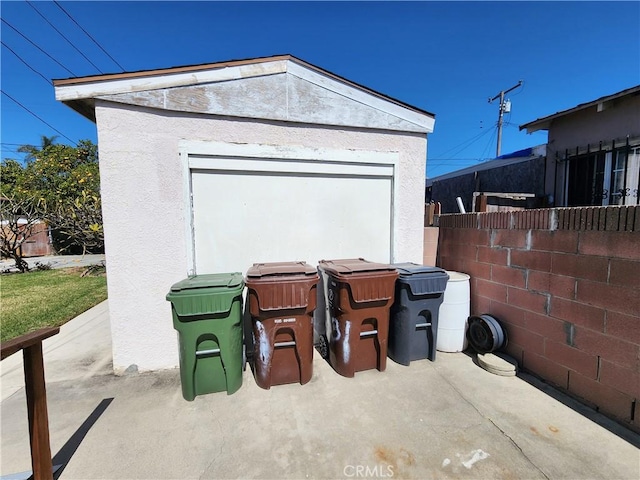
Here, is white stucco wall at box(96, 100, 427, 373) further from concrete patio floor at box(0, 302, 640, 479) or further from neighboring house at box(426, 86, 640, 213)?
neighboring house at box(426, 86, 640, 213)

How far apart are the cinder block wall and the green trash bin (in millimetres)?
3345

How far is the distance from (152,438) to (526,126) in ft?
29.6

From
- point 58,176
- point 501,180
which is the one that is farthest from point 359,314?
point 58,176

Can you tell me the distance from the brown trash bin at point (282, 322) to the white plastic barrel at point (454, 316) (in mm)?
1962

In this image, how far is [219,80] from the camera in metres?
3.49

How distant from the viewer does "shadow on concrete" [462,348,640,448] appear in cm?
237

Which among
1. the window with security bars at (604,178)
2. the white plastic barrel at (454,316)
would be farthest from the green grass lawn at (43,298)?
the window with security bars at (604,178)

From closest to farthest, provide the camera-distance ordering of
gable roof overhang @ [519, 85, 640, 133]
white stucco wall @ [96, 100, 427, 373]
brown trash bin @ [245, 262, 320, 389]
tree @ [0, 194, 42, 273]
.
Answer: brown trash bin @ [245, 262, 320, 389], white stucco wall @ [96, 100, 427, 373], gable roof overhang @ [519, 85, 640, 133], tree @ [0, 194, 42, 273]

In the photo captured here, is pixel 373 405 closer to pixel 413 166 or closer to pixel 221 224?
pixel 221 224

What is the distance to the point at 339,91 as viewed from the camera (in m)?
3.87

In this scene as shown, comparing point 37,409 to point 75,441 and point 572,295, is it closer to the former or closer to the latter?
point 75,441

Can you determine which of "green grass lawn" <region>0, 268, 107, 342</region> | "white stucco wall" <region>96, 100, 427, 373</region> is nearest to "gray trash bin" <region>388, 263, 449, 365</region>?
"white stucco wall" <region>96, 100, 427, 373</region>

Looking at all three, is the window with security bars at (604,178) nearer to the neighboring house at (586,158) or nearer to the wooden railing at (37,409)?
the neighboring house at (586,158)

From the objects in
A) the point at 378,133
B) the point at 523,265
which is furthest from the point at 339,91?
the point at 523,265
